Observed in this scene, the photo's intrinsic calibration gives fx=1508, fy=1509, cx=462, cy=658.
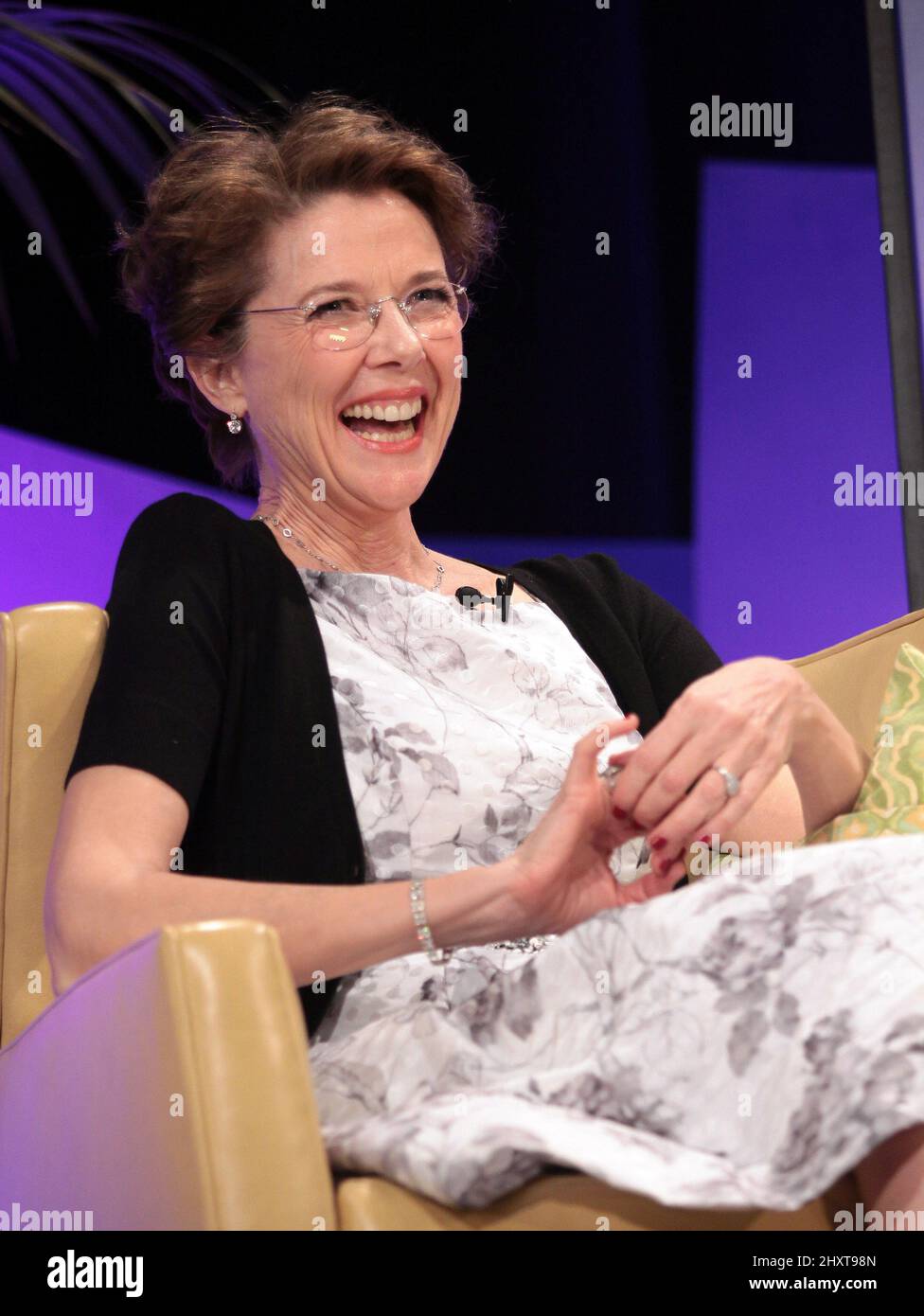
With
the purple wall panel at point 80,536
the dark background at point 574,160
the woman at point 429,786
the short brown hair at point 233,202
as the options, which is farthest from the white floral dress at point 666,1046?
the dark background at point 574,160

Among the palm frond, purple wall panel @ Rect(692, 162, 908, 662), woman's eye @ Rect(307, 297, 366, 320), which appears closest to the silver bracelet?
woman's eye @ Rect(307, 297, 366, 320)

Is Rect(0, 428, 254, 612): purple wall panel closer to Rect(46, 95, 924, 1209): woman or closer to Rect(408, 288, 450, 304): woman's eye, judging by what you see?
Rect(46, 95, 924, 1209): woman

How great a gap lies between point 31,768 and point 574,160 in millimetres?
2275

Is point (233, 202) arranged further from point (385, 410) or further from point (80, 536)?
point (80, 536)

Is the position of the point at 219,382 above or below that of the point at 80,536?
above

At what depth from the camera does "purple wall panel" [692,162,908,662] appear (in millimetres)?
3154

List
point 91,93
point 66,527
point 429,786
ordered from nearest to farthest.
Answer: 1. point 429,786
2. point 66,527
3. point 91,93

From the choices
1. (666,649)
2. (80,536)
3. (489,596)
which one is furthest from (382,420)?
(80,536)

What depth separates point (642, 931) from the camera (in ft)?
3.71

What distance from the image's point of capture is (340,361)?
1660 millimetres
